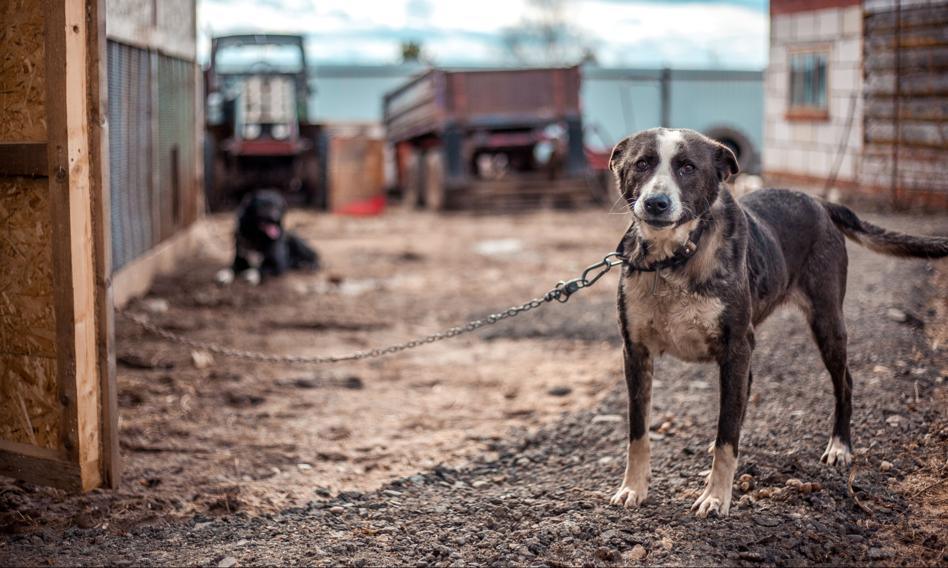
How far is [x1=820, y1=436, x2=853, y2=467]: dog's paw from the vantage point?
14.6ft

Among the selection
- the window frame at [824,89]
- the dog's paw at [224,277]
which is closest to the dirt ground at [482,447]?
the dog's paw at [224,277]

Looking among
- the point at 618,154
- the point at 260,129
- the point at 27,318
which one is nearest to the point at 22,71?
the point at 27,318

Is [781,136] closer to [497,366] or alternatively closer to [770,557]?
[497,366]

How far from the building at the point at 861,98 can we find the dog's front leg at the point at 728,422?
1032 cm

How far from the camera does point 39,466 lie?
4.33 meters

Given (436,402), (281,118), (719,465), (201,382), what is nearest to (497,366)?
(436,402)

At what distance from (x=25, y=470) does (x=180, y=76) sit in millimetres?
7935

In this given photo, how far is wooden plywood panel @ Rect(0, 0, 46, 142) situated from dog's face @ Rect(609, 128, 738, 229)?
2307mm

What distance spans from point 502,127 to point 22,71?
43.1ft

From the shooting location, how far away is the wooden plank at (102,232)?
167 inches

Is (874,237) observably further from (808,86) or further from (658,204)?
(808,86)

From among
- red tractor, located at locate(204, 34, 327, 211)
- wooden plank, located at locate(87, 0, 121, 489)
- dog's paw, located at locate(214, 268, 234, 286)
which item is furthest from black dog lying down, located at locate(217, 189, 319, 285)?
wooden plank, located at locate(87, 0, 121, 489)

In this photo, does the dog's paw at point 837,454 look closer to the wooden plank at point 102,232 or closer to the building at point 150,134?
the wooden plank at point 102,232

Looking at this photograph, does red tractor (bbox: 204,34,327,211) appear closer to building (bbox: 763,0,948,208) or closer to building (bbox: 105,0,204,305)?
building (bbox: 105,0,204,305)
